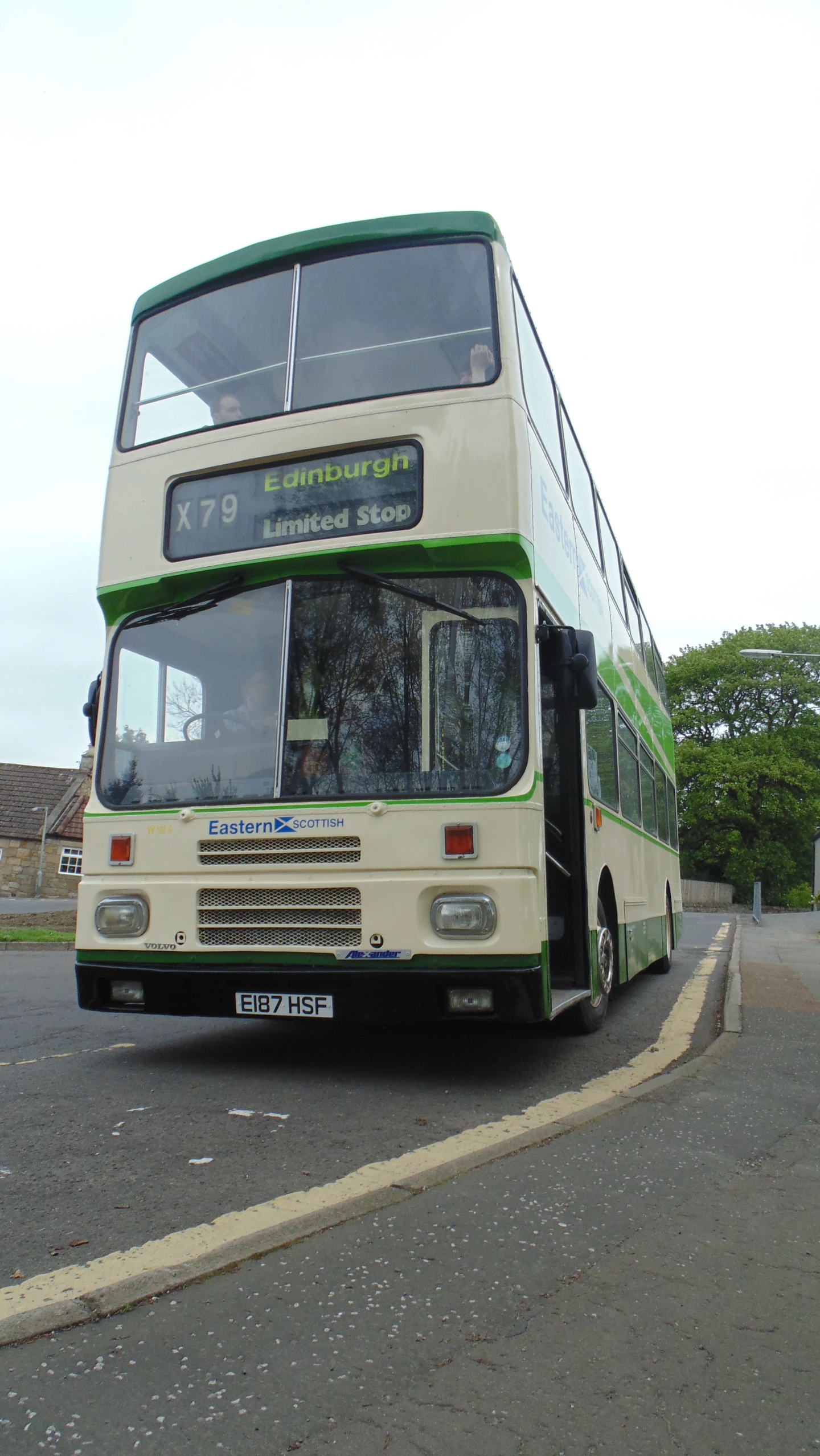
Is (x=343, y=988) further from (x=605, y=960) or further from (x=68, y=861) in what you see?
(x=68, y=861)

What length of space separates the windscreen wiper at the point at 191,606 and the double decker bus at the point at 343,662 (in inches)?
0.7

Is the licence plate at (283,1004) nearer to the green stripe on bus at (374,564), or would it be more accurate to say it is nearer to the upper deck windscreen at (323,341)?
the green stripe on bus at (374,564)

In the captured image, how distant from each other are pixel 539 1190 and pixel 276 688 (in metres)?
3.02

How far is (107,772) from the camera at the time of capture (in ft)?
20.4

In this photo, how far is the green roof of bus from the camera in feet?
21.1

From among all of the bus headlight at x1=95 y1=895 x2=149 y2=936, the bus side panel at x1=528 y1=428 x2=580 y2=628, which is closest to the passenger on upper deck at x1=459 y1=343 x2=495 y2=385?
the bus side panel at x1=528 y1=428 x2=580 y2=628

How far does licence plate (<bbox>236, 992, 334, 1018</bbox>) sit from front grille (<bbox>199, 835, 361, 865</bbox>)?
68 centimetres

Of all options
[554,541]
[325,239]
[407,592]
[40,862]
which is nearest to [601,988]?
[554,541]

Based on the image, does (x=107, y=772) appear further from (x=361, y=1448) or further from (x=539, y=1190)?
(x=361, y=1448)

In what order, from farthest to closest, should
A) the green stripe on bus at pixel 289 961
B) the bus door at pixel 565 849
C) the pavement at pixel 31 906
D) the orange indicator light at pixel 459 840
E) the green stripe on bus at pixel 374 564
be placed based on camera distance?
1. the pavement at pixel 31 906
2. the bus door at pixel 565 849
3. the green stripe on bus at pixel 374 564
4. the orange indicator light at pixel 459 840
5. the green stripe on bus at pixel 289 961

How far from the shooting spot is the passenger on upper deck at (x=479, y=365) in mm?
5996

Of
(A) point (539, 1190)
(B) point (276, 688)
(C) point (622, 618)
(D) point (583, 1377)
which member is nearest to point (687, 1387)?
(D) point (583, 1377)

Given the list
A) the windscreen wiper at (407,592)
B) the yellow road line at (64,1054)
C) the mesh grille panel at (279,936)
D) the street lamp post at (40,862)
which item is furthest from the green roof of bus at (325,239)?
the street lamp post at (40,862)

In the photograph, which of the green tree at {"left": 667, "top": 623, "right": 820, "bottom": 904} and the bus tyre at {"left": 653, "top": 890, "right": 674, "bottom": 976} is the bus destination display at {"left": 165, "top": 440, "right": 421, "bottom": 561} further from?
the green tree at {"left": 667, "top": 623, "right": 820, "bottom": 904}
